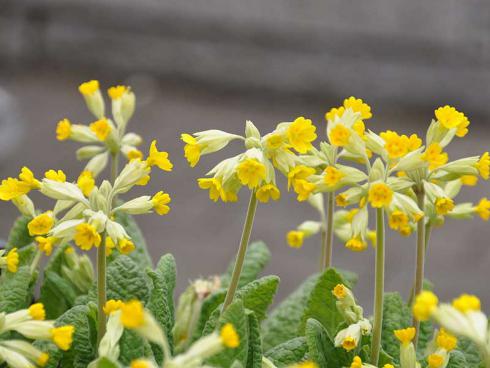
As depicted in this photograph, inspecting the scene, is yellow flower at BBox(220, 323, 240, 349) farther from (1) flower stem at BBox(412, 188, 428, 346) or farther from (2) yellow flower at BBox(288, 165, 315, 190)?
(1) flower stem at BBox(412, 188, 428, 346)

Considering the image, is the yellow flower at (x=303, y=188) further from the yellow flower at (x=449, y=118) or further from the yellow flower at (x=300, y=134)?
the yellow flower at (x=449, y=118)

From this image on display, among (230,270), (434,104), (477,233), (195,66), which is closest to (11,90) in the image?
(195,66)

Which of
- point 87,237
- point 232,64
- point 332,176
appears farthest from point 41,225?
point 232,64

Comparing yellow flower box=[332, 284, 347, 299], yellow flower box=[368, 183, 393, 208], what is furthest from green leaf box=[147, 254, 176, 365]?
yellow flower box=[368, 183, 393, 208]

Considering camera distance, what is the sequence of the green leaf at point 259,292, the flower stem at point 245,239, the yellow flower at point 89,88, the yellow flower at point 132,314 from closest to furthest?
the yellow flower at point 132,314 < the flower stem at point 245,239 < the green leaf at point 259,292 < the yellow flower at point 89,88

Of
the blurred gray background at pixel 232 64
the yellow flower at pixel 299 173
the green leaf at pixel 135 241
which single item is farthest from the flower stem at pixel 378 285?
the blurred gray background at pixel 232 64

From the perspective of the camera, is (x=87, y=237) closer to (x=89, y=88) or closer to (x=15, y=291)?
(x=15, y=291)
